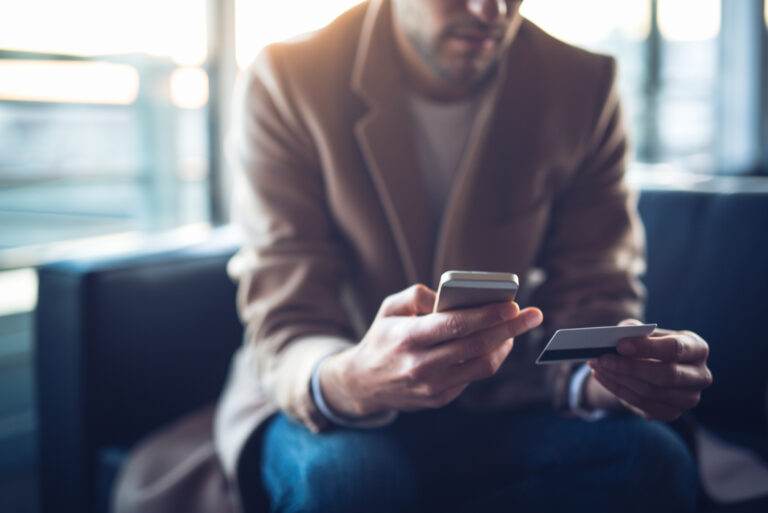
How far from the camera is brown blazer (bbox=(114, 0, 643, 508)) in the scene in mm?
908

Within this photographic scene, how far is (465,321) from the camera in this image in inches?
22.9

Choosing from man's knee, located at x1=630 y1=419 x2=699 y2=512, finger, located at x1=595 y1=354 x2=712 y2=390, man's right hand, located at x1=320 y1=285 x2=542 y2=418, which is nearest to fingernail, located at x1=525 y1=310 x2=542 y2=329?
man's right hand, located at x1=320 y1=285 x2=542 y2=418

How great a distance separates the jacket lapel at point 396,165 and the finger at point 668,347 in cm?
35

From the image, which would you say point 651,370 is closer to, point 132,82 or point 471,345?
point 471,345

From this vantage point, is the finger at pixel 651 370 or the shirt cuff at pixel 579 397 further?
the shirt cuff at pixel 579 397

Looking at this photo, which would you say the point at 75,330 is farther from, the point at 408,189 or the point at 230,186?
the point at 230,186

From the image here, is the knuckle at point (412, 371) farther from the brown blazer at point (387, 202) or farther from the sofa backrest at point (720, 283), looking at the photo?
the sofa backrest at point (720, 283)

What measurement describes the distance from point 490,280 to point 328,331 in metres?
0.40

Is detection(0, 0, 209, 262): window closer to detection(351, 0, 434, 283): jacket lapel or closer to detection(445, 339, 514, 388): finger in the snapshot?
detection(351, 0, 434, 283): jacket lapel

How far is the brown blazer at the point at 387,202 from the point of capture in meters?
0.91

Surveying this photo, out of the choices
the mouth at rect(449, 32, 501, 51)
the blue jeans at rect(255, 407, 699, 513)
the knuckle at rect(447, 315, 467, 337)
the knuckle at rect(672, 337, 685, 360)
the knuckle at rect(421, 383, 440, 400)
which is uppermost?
the mouth at rect(449, 32, 501, 51)

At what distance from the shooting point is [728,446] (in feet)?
3.16

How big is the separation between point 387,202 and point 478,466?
388mm

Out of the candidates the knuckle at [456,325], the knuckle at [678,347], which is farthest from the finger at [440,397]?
the knuckle at [678,347]
